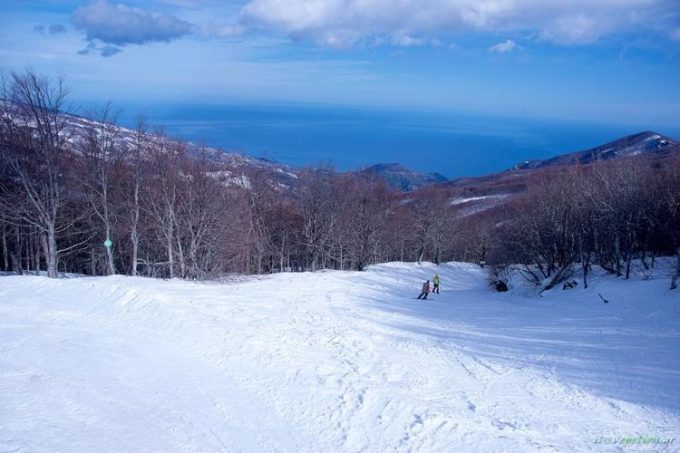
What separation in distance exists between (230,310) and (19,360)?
6.98 m

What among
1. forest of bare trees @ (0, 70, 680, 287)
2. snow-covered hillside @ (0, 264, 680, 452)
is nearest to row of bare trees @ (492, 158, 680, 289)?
forest of bare trees @ (0, 70, 680, 287)

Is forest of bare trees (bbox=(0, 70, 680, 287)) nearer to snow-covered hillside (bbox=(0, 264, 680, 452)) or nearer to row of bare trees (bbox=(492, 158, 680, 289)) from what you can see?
row of bare trees (bbox=(492, 158, 680, 289))

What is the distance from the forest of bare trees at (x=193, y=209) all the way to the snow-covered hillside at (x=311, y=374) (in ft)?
27.8

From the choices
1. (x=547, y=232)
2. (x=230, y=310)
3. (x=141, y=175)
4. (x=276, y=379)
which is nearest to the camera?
(x=276, y=379)

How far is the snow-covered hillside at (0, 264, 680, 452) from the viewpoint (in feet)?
26.8

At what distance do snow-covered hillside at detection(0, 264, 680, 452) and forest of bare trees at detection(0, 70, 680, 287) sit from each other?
334 inches

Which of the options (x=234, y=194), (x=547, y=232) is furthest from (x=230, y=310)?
(x=547, y=232)

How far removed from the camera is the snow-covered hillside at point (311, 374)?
8.18 m

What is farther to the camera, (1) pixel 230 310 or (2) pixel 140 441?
(1) pixel 230 310

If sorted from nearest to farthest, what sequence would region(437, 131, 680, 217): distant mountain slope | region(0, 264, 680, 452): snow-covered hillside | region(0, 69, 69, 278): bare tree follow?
1. region(0, 264, 680, 452): snow-covered hillside
2. region(0, 69, 69, 278): bare tree
3. region(437, 131, 680, 217): distant mountain slope

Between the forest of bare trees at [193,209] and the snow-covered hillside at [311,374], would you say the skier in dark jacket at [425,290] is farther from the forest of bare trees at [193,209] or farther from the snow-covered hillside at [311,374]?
the forest of bare trees at [193,209]

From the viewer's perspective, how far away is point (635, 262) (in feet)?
94.6

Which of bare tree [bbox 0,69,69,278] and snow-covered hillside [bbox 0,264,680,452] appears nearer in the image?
snow-covered hillside [bbox 0,264,680,452]

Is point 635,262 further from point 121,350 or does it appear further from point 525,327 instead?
point 121,350
